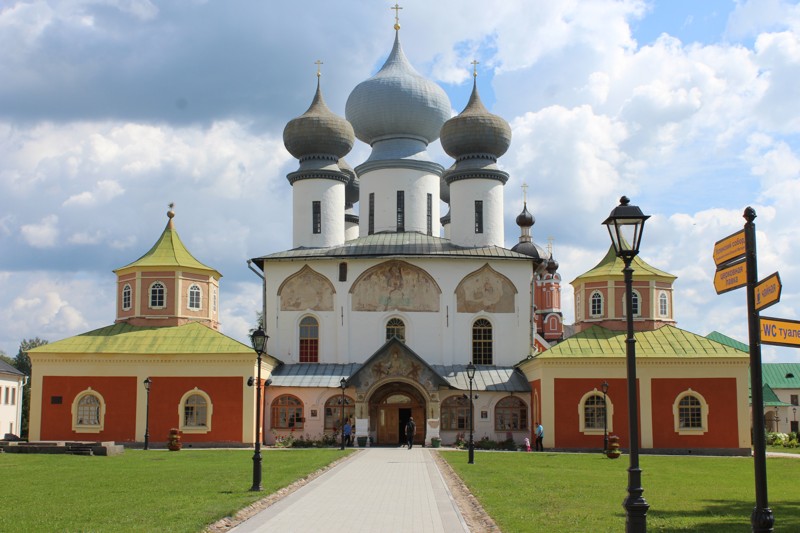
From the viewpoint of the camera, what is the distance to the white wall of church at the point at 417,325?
4194 cm

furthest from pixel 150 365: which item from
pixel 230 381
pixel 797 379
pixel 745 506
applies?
pixel 797 379

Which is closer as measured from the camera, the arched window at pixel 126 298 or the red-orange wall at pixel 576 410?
the red-orange wall at pixel 576 410

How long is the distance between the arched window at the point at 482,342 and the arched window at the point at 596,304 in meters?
4.62

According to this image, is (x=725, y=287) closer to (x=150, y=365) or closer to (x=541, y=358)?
(x=541, y=358)

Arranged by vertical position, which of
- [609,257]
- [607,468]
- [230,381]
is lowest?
[607,468]

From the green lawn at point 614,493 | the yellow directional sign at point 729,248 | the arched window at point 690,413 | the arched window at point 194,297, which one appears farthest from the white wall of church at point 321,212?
the yellow directional sign at point 729,248

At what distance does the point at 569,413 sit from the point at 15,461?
2058cm

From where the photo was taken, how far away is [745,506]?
1648 cm

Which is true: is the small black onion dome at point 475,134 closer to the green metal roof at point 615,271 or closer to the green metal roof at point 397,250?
the green metal roof at point 397,250

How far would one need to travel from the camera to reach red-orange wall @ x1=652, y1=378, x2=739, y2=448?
37469 mm

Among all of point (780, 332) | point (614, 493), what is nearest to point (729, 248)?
point (780, 332)

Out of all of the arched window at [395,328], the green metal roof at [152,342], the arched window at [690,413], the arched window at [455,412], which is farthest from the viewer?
the arched window at [395,328]

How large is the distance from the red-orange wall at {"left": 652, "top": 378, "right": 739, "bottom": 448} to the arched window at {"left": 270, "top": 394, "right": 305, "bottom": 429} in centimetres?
1440

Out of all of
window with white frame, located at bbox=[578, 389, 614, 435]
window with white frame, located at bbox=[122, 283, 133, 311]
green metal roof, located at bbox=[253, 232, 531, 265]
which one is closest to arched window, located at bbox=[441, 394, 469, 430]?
window with white frame, located at bbox=[578, 389, 614, 435]
